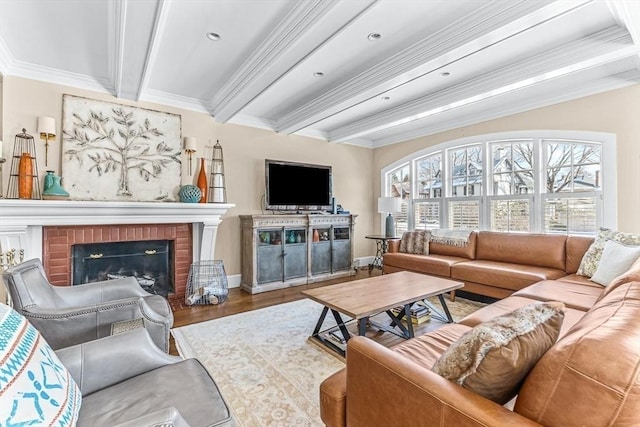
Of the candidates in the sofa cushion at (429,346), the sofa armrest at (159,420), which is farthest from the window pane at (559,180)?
the sofa armrest at (159,420)

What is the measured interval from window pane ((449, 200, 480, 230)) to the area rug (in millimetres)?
1606

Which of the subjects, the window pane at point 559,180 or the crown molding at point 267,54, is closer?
the crown molding at point 267,54

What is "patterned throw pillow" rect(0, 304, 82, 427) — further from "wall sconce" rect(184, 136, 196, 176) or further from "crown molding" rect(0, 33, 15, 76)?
"wall sconce" rect(184, 136, 196, 176)

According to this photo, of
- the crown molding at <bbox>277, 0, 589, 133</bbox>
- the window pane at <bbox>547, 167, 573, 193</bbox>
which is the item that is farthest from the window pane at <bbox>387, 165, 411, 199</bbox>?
the crown molding at <bbox>277, 0, 589, 133</bbox>

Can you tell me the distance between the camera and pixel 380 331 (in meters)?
2.73

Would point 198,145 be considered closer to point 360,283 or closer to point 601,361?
point 360,283

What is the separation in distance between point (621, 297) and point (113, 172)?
4.32 m

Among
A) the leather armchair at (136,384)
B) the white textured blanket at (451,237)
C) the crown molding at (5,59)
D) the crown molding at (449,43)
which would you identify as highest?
the crown molding at (5,59)

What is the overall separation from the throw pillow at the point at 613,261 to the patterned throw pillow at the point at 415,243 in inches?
75.9

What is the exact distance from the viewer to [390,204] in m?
5.09

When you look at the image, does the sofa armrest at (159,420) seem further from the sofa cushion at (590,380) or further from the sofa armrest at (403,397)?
the sofa cushion at (590,380)

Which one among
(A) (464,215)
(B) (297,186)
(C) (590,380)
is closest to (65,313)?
(C) (590,380)

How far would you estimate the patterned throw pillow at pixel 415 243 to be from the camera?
4418 millimetres

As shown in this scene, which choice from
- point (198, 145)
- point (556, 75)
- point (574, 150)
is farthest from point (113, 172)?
point (574, 150)
